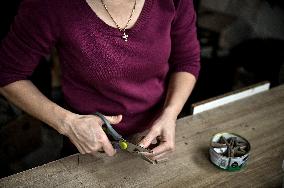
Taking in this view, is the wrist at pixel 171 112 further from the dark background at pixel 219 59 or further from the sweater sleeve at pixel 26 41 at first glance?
the dark background at pixel 219 59

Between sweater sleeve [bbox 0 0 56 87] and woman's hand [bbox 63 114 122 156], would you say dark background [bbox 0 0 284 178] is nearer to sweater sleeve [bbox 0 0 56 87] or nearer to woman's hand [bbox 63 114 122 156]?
woman's hand [bbox 63 114 122 156]

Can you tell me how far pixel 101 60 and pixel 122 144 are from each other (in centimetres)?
32

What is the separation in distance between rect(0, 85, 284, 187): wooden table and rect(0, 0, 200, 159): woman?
7 cm

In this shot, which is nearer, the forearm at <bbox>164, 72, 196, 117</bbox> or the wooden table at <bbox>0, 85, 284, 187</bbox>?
the wooden table at <bbox>0, 85, 284, 187</bbox>

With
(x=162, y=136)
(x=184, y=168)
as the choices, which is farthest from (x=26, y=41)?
(x=184, y=168)

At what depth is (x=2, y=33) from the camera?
8.05 ft

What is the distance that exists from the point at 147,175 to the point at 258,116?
2.09ft

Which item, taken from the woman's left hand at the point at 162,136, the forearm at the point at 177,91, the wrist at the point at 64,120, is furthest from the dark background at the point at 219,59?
the wrist at the point at 64,120

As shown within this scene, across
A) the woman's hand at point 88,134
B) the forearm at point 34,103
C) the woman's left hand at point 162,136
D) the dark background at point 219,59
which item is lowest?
the dark background at point 219,59

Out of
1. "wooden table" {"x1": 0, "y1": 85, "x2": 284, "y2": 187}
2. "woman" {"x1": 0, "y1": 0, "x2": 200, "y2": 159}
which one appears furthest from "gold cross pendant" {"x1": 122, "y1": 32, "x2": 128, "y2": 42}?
"wooden table" {"x1": 0, "y1": 85, "x2": 284, "y2": 187}

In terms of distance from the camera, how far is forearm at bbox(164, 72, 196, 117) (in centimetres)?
144

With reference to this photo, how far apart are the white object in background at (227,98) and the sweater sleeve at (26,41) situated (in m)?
0.69

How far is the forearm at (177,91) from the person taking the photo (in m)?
1.44

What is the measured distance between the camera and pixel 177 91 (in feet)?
4.99
